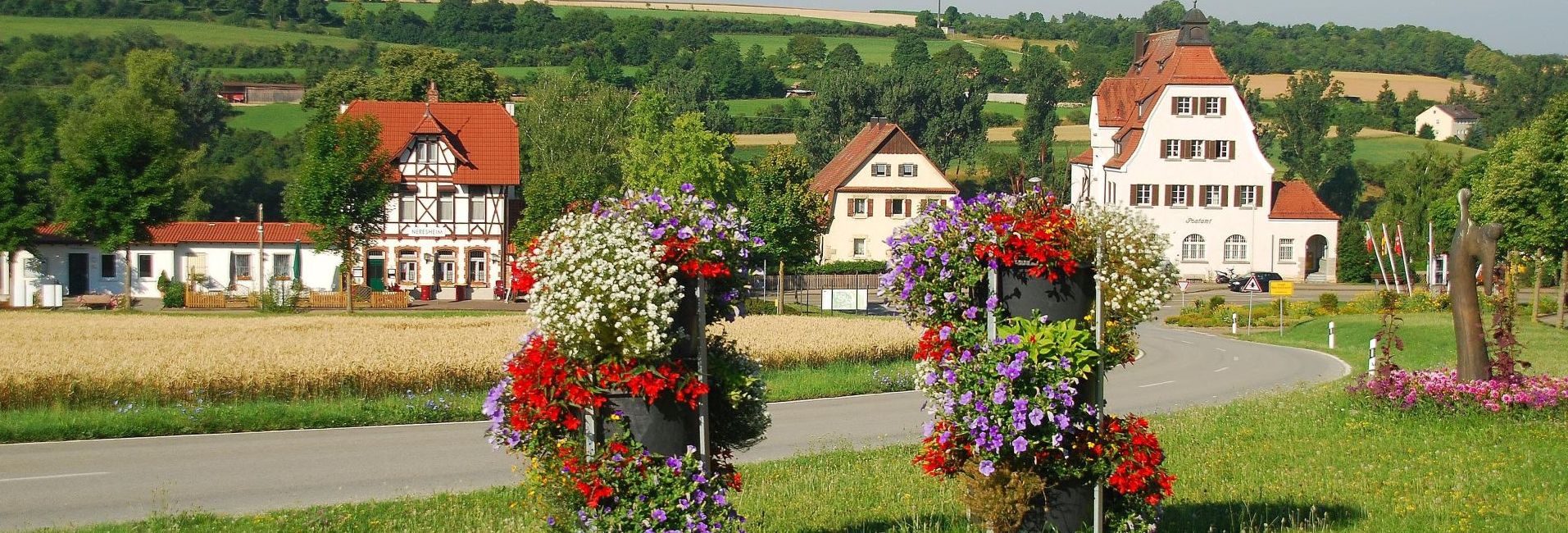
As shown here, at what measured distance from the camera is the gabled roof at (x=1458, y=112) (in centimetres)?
14425

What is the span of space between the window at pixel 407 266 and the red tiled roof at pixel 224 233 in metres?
4.54

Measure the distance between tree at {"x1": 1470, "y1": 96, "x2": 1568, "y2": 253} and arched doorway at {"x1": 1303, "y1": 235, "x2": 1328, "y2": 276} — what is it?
3060cm

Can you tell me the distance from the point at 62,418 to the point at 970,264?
1575 cm

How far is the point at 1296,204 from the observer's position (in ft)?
249

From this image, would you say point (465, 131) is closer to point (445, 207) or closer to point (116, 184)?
point (445, 207)

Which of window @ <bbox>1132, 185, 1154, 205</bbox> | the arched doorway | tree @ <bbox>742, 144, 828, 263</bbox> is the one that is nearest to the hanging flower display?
tree @ <bbox>742, 144, 828, 263</bbox>

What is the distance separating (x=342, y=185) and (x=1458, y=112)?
132921mm

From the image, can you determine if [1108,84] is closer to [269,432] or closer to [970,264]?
[269,432]

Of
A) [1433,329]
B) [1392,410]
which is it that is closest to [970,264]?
[1392,410]

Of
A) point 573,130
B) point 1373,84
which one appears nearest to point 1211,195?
point 573,130

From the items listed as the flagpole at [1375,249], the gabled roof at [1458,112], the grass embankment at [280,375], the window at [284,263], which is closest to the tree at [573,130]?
the window at [284,263]

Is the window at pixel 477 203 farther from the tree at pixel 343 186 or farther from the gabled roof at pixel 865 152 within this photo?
the gabled roof at pixel 865 152

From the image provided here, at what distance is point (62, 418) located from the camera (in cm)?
1939

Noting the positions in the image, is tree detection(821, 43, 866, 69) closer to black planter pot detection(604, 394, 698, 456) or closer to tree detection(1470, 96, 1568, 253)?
tree detection(1470, 96, 1568, 253)
